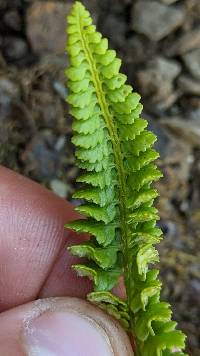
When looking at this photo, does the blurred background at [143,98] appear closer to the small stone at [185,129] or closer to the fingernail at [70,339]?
the small stone at [185,129]

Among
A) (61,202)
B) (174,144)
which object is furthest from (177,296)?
(61,202)

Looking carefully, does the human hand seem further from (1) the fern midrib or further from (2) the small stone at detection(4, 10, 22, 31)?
(2) the small stone at detection(4, 10, 22, 31)

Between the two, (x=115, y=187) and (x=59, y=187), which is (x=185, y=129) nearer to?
(x=59, y=187)

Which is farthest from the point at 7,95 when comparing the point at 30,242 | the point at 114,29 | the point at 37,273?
the point at 37,273

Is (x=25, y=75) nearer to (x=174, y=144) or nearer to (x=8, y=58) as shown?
(x=8, y=58)

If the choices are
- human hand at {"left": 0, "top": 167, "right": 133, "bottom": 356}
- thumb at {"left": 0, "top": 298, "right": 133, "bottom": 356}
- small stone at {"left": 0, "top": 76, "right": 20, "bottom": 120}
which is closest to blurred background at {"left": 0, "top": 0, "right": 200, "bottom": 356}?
small stone at {"left": 0, "top": 76, "right": 20, "bottom": 120}

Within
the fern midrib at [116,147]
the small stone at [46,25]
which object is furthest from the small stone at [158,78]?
the fern midrib at [116,147]
